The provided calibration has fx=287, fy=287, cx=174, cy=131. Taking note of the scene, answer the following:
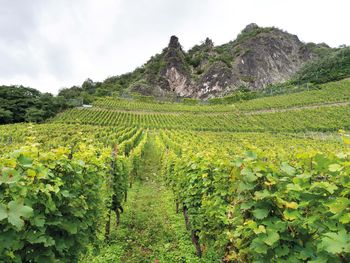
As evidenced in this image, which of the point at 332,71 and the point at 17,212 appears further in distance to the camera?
the point at 332,71

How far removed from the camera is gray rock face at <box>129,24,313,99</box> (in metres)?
100

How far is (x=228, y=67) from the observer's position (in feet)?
342

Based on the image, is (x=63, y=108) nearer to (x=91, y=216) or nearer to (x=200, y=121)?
(x=200, y=121)

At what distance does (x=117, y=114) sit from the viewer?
54500mm

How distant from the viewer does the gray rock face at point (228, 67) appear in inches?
3937

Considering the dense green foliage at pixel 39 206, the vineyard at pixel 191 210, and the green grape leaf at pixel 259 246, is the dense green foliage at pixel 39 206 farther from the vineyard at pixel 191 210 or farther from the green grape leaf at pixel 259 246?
the green grape leaf at pixel 259 246

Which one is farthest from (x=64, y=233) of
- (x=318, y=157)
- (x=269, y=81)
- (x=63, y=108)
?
(x=269, y=81)

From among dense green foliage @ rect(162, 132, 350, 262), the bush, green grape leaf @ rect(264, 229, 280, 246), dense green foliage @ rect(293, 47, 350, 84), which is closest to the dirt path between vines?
the bush

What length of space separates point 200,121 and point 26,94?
1347 inches

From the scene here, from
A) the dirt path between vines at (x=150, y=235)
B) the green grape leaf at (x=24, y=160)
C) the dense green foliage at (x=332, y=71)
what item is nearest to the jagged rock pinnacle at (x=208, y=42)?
the dense green foliage at (x=332, y=71)

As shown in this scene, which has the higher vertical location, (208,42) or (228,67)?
(208,42)

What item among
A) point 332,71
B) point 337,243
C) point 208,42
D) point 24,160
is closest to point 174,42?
point 208,42

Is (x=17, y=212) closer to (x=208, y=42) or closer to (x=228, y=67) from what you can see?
(x=228, y=67)

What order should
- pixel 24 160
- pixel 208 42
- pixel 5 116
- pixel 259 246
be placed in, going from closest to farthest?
1. pixel 259 246
2. pixel 24 160
3. pixel 5 116
4. pixel 208 42
